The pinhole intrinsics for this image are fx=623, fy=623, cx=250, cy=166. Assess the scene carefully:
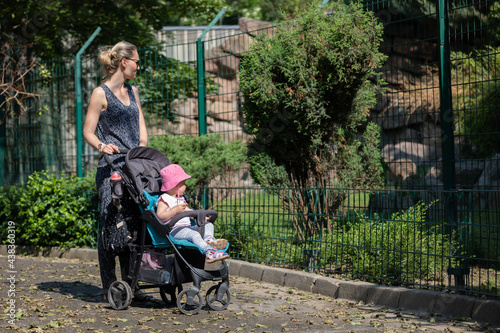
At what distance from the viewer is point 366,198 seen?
6777mm

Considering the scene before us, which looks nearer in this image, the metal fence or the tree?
the metal fence

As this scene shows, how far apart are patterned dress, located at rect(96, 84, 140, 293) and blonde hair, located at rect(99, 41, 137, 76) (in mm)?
215

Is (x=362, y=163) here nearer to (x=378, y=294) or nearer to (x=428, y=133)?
(x=428, y=133)

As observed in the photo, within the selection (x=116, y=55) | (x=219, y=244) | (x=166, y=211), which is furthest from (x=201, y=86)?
(x=219, y=244)

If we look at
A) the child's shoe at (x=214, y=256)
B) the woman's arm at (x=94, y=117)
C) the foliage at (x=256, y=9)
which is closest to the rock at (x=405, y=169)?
the child's shoe at (x=214, y=256)

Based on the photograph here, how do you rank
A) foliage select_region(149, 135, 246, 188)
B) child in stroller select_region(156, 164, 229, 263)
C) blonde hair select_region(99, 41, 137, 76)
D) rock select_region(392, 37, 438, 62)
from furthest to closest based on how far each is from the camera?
1. foliage select_region(149, 135, 246, 188)
2. rock select_region(392, 37, 438, 62)
3. blonde hair select_region(99, 41, 137, 76)
4. child in stroller select_region(156, 164, 229, 263)

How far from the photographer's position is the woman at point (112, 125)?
18.9 ft

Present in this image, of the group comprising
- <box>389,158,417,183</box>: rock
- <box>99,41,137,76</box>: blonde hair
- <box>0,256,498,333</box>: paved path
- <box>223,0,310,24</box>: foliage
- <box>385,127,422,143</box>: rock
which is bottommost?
<box>0,256,498,333</box>: paved path

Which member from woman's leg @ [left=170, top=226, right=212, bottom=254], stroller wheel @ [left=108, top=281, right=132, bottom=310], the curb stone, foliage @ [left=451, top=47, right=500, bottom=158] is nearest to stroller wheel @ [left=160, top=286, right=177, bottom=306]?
stroller wheel @ [left=108, top=281, right=132, bottom=310]

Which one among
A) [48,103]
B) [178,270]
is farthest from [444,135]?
[48,103]

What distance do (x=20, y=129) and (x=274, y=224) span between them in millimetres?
6595

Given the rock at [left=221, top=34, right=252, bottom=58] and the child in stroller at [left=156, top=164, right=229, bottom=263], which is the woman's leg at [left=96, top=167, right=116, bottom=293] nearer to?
the child in stroller at [left=156, top=164, right=229, bottom=263]

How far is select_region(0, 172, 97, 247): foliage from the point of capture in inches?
362

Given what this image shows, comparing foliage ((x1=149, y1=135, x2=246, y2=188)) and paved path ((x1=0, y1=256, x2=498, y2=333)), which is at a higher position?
foliage ((x1=149, y1=135, x2=246, y2=188))
